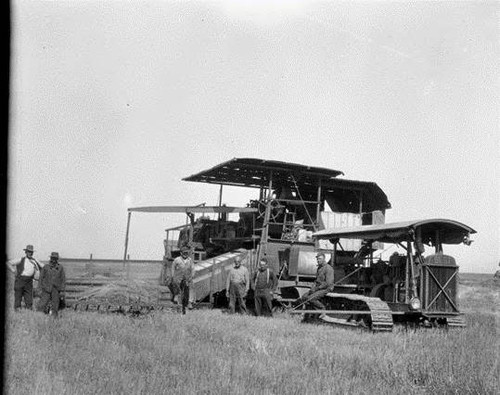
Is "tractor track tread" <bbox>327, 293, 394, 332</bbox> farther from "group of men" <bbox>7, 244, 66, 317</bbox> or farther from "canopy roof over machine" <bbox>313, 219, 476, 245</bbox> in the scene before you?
"group of men" <bbox>7, 244, 66, 317</bbox>

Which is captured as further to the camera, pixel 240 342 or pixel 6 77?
pixel 240 342

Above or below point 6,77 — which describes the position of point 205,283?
below

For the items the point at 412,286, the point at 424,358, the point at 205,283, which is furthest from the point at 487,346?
the point at 205,283

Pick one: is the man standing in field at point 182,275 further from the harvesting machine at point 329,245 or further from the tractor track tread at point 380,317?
the tractor track tread at point 380,317

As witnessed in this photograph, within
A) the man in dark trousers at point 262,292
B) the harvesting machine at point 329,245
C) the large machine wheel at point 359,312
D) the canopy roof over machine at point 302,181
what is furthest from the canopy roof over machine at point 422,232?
the canopy roof over machine at point 302,181

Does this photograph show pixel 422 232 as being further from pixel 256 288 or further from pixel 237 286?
pixel 237 286

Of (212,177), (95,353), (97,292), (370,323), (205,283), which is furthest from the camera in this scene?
(212,177)

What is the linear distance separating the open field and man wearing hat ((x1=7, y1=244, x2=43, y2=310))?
2047 millimetres

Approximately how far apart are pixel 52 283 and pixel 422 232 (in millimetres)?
8576

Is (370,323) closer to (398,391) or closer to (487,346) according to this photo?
(487,346)

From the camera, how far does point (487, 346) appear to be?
9.06 metres

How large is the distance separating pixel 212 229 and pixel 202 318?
1004 centimetres

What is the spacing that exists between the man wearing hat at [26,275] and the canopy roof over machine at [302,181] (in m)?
7.51

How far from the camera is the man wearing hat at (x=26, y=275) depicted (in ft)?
42.1
